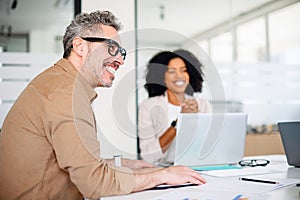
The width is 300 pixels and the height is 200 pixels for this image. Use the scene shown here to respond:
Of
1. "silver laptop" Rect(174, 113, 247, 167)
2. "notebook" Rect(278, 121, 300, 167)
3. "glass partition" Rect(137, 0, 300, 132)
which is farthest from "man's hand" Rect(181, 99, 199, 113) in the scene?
"notebook" Rect(278, 121, 300, 167)

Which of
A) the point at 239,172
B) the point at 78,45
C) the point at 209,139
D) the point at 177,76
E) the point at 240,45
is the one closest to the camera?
the point at 78,45

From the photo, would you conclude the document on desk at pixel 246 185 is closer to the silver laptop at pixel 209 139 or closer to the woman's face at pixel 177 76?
the silver laptop at pixel 209 139

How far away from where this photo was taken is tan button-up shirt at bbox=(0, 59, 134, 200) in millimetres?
1192

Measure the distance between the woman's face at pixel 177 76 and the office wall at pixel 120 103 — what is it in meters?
0.25

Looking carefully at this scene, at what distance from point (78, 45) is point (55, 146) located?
43 centimetres

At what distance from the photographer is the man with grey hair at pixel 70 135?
47.2 inches

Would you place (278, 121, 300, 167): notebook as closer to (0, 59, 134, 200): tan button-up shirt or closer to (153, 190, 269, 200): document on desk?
(153, 190, 269, 200): document on desk

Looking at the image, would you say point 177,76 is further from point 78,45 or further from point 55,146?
point 55,146

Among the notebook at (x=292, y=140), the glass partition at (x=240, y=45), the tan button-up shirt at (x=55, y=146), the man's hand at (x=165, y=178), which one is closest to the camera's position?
the tan button-up shirt at (x=55, y=146)

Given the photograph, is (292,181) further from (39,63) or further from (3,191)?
(39,63)

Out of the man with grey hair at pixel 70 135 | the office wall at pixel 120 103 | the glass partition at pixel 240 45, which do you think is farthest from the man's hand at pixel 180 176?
the glass partition at pixel 240 45

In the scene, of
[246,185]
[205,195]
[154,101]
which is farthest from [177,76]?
[205,195]

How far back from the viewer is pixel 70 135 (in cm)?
119

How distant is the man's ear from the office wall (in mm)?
1056
